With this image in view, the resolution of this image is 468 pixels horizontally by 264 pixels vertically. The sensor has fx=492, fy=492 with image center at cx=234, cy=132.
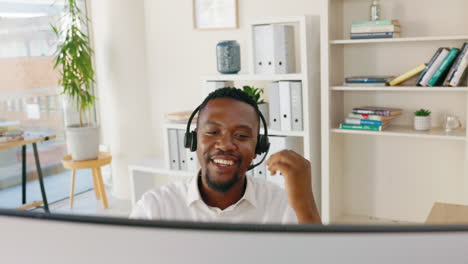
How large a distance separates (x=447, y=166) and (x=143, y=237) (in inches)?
54.6

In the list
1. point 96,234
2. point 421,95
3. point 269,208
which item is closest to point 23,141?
point 421,95

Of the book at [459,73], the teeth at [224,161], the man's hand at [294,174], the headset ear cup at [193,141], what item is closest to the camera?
the man's hand at [294,174]

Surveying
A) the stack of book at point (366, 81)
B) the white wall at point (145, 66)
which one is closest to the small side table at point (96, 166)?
the white wall at point (145, 66)

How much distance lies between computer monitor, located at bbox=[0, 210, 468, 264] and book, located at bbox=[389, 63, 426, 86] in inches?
46.7

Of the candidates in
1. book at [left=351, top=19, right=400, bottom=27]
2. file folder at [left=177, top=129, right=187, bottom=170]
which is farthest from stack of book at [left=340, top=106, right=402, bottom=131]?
file folder at [left=177, top=129, right=187, bottom=170]

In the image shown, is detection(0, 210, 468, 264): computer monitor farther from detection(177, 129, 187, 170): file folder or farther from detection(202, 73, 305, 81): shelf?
detection(177, 129, 187, 170): file folder

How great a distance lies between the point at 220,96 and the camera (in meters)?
0.38

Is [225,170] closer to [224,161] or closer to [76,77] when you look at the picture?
[224,161]

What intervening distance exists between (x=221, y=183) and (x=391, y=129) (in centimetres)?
104

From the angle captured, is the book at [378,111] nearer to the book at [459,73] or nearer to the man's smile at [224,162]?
the book at [459,73]

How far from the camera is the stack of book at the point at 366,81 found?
123 cm

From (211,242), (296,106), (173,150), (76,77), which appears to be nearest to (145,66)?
(76,77)

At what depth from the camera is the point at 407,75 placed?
1215 millimetres

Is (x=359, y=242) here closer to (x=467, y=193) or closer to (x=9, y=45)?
(x=467, y=193)
